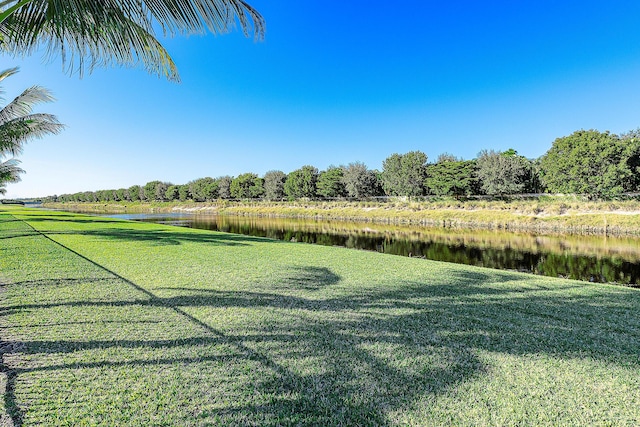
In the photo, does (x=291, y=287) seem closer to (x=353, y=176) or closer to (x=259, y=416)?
(x=259, y=416)

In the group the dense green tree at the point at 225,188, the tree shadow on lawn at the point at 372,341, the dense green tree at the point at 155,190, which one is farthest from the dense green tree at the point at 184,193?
the tree shadow on lawn at the point at 372,341

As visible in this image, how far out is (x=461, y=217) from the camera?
33.7m

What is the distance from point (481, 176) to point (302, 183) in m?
35.4

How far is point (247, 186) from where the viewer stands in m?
83.8

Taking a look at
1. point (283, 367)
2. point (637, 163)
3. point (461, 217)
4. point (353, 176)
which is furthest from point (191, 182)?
point (283, 367)

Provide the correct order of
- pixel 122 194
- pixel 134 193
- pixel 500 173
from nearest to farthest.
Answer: pixel 500 173, pixel 134 193, pixel 122 194

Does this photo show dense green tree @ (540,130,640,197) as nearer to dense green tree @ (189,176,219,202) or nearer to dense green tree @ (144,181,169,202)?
dense green tree @ (189,176,219,202)

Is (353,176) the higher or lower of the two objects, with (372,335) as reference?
higher

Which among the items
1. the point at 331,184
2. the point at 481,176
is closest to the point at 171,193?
the point at 331,184

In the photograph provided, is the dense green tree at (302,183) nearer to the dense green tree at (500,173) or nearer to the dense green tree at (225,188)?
the dense green tree at (225,188)

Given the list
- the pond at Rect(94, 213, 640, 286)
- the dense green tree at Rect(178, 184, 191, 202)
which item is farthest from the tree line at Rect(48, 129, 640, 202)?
the dense green tree at Rect(178, 184, 191, 202)

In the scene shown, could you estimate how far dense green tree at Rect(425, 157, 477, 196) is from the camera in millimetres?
45500

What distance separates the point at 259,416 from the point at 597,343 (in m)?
4.21

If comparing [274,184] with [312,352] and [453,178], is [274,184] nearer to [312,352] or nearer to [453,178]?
[453,178]
